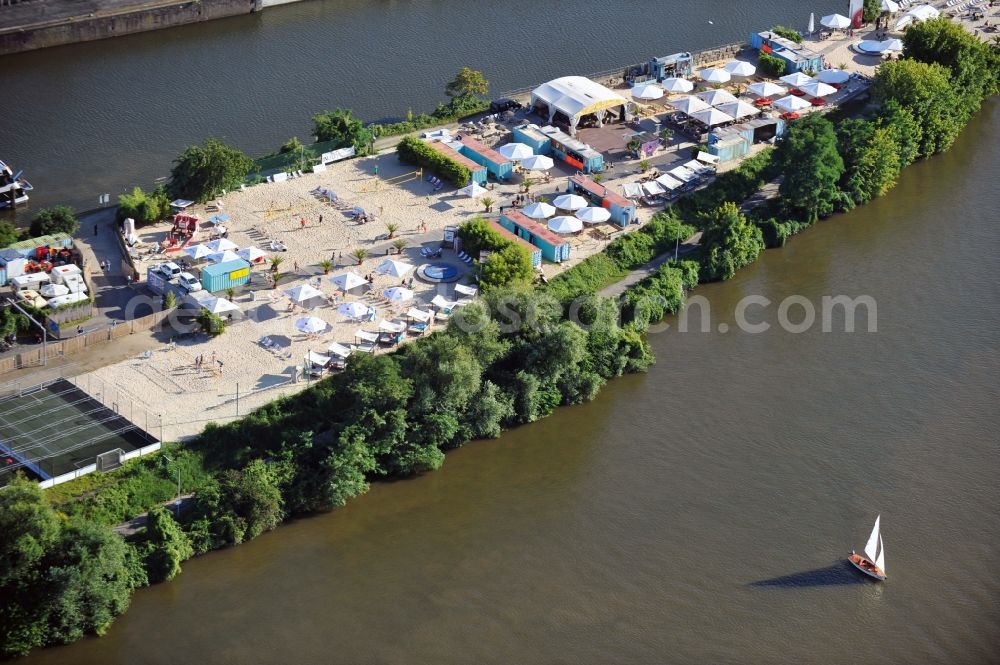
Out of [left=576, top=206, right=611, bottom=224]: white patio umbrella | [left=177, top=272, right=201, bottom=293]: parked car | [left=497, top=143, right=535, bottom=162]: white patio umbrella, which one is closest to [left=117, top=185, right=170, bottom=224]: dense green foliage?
[left=177, top=272, right=201, bottom=293]: parked car

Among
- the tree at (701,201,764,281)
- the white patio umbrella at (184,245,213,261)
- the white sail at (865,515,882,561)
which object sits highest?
the white patio umbrella at (184,245,213,261)

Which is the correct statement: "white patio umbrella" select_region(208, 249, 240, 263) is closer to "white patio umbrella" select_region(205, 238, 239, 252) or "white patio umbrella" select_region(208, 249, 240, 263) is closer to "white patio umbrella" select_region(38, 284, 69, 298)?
"white patio umbrella" select_region(205, 238, 239, 252)

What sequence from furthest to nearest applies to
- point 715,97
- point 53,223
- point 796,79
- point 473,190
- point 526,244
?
1. point 796,79
2. point 715,97
3. point 473,190
4. point 53,223
5. point 526,244

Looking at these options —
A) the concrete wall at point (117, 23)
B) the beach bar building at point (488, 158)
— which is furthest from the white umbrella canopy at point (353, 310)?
the concrete wall at point (117, 23)

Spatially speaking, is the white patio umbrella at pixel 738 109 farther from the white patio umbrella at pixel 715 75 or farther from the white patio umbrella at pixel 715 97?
the white patio umbrella at pixel 715 75

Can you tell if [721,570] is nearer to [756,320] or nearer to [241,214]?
[756,320]

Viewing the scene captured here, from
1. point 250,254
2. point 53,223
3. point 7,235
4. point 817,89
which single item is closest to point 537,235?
point 250,254

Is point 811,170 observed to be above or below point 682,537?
above

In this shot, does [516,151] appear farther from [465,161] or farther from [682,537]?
[682,537]
